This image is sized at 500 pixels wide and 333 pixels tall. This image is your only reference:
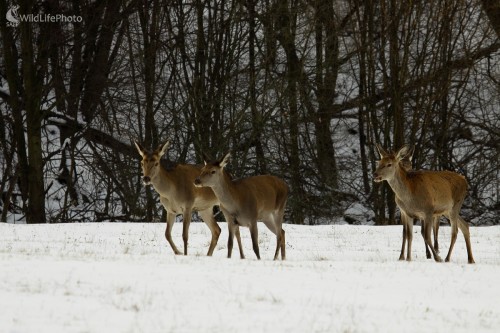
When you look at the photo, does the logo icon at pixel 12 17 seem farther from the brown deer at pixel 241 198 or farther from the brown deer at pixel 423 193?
the brown deer at pixel 423 193

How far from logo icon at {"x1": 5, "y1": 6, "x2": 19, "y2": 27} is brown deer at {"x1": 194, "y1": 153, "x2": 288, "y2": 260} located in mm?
10994

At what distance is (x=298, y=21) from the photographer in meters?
28.4

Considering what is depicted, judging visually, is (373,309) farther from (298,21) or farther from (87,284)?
(298,21)

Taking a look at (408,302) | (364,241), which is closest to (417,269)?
(408,302)

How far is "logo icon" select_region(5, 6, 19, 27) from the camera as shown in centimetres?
2462

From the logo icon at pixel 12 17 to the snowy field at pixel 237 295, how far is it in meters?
10.8

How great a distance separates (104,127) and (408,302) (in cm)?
1922

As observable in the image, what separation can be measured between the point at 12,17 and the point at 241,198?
12001 millimetres

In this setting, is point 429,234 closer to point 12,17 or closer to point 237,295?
point 237,295

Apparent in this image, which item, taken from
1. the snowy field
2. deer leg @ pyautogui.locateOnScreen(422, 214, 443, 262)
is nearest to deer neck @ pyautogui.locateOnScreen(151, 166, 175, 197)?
the snowy field

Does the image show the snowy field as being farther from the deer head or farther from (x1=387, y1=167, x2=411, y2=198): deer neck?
the deer head

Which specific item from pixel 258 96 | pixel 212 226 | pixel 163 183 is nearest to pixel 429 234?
pixel 212 226

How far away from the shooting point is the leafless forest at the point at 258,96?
26141 millimetres

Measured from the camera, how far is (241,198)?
48.7ft
